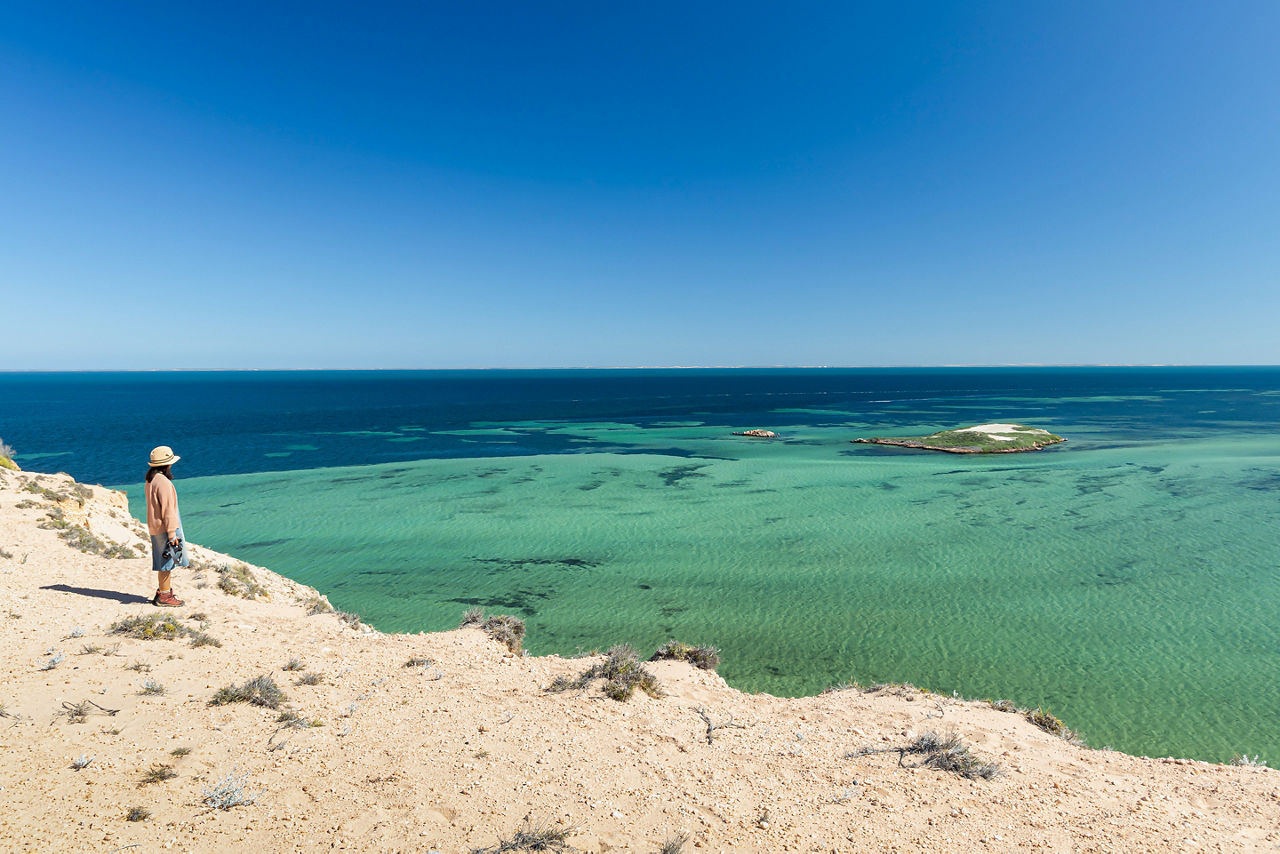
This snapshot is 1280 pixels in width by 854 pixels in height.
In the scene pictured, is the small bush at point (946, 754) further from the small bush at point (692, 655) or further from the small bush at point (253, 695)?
the small bush at point (253, 695)

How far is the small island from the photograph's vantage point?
57.8 meters

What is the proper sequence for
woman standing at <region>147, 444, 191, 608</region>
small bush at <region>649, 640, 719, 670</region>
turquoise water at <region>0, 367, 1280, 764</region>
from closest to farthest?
woman standing at <region>147, 444, 191, 608</region>
small bush at <region>649, 640, 719, 670</region>
turquoise water at <region>0, 367, 1280, 764</region>

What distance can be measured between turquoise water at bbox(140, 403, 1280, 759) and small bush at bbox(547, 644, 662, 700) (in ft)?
18.0

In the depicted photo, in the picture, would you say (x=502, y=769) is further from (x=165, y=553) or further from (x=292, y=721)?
(x=165, y=553)

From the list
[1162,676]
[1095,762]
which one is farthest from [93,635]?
[1162,676]

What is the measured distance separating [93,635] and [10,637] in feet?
3.43

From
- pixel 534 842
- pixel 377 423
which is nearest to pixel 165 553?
pixel 534 842

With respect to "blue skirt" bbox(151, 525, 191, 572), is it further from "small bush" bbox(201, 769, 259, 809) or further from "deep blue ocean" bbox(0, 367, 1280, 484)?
"deep blue ocean" bbox(0, 367, 1280, 484)

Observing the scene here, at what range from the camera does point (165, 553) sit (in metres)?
11.6

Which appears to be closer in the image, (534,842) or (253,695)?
(534,842)

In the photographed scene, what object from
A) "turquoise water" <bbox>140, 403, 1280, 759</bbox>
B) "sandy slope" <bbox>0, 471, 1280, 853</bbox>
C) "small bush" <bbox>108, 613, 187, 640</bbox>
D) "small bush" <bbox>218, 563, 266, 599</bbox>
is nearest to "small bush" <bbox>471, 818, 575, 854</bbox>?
"sandy slope" <bbox>0, 471, 1280, 853</bbox>

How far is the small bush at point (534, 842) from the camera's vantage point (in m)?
5.92

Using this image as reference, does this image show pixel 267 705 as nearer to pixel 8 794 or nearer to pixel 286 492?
pixel 8 794

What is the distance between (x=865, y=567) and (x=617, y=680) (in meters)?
17.6
